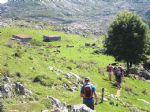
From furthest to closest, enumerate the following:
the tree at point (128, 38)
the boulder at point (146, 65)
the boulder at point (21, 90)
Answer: the boulder at point (146, 65) → the tree at point (128, 38) → the boulder at point (21, 90)

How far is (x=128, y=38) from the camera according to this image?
73625 mm

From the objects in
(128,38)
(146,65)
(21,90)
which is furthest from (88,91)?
(146,65)

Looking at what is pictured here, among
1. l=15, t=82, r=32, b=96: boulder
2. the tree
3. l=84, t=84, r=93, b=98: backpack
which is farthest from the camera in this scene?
the tree

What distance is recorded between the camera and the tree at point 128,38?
7362 centimetres

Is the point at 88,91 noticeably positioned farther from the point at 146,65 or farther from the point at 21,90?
the point at 146,65

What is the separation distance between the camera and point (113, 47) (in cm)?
7519

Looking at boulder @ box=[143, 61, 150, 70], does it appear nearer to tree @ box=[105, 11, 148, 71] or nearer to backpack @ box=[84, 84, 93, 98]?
tree @ box=[105, 11, 148, 71]

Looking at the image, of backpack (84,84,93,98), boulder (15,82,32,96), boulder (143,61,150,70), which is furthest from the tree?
backpack (84,84,93,98)

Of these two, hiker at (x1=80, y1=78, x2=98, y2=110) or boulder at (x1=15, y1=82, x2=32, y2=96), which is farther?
boulder at (x1=15, y1=82, x2=32, y2=96)

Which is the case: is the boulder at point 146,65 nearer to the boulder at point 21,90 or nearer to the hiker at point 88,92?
the boulder at point 21,90

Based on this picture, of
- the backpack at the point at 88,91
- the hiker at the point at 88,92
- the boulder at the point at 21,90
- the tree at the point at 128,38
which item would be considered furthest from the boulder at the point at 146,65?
the backpack at the point at 88,91

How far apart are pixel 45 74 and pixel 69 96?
240 inches

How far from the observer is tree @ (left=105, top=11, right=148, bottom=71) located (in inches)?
2899

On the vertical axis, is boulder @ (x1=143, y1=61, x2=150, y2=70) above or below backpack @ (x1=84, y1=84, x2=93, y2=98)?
below
